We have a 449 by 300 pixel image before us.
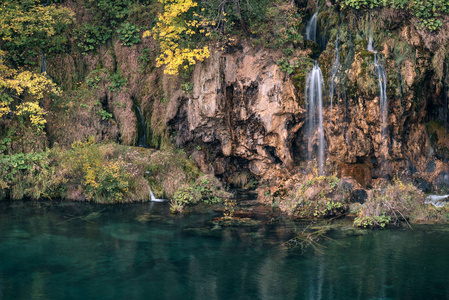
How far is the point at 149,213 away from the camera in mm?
17266

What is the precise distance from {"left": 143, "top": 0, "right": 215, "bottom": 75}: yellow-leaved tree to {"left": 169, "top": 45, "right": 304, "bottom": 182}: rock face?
3.37 feet

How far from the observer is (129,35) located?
2231 centimetres

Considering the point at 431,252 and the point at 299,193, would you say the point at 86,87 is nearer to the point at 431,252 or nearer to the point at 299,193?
the point at 299,193

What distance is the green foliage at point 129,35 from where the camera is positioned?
73.3 ft

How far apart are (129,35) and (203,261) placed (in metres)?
13.0

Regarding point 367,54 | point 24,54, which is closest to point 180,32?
point 367,54

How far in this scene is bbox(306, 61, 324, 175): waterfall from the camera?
18719 millimetres

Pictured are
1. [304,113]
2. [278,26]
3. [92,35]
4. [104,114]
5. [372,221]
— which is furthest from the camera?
[92,35]

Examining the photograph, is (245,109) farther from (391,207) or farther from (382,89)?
(391,207)

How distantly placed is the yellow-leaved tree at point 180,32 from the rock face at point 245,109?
1.03 metres

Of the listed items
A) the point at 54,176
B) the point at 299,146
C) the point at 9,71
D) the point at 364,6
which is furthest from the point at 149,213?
Answer: the point at 364,6

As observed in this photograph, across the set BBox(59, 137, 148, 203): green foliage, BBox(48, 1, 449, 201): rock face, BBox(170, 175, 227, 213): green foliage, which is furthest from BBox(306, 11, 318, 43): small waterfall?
BBox(59, 137, 148, 203): green foliage

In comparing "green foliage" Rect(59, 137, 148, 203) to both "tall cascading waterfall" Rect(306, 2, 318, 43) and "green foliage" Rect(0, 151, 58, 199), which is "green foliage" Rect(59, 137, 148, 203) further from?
"tall cascading waterfall" Rect(306, 2, 318, 43)

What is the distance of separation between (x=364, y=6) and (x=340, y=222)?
8452 millimetres
